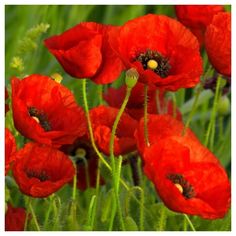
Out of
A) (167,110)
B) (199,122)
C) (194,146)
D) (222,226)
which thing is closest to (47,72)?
(199,122)

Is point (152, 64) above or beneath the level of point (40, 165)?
above

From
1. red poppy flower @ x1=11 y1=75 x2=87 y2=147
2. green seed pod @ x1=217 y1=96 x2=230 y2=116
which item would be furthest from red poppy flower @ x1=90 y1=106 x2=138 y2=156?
green seed pod @ x1=217 y1=96 x2=230 y2=116

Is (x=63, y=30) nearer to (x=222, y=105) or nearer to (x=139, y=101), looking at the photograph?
(x=222, y=105)

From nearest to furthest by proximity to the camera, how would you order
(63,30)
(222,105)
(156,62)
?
1. (156,62)
2. (222,105)
3. (63,30)

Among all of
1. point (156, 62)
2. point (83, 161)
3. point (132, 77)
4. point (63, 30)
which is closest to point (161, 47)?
point (156, 62)

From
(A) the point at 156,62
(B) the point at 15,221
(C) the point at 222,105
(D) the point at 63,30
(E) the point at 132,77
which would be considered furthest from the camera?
(D) the point at 63,30

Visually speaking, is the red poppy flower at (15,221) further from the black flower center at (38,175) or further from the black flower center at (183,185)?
the black flower center at (183,185)

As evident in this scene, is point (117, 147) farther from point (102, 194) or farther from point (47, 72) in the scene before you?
point (47, 72)
